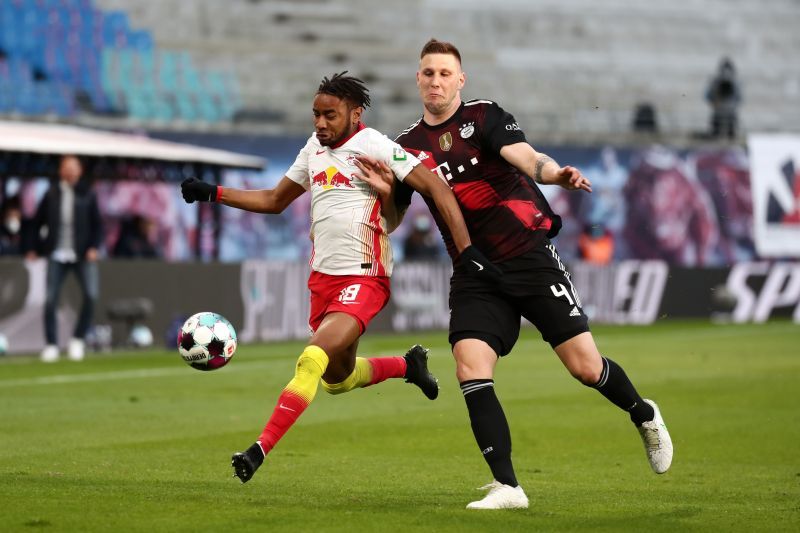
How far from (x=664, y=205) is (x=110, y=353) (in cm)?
1622

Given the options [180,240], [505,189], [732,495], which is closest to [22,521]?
[505,189]

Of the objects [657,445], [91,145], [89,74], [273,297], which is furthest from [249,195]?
[89,74]

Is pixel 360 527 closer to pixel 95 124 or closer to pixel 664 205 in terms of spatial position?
pixel 95 124

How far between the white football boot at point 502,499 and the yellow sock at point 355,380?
6.16ft

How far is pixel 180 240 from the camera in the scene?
2672 cm

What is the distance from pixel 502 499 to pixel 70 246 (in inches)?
482

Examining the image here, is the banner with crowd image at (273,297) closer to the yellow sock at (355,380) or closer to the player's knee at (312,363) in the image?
the yellow sock at (355,380)

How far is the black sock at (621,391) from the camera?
7.86 metres

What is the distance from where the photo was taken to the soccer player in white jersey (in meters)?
7.77

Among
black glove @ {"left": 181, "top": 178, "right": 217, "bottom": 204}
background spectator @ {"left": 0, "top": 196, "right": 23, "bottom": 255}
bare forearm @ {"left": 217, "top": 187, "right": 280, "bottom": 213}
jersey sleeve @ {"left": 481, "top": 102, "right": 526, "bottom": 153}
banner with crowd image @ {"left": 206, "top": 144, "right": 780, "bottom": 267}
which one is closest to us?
jersey sleeve @ {"left": 481, "top": 102, "right": 526, "bottom": 153}

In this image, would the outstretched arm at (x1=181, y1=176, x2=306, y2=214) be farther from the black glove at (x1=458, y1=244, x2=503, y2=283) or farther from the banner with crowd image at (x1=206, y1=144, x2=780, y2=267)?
the banner with crowd image at (x1=206, y1=144, x2=780, y2=267)

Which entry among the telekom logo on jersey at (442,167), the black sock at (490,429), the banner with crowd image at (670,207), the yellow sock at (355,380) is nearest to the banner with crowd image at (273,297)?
the banner with crowd image at (670,207)

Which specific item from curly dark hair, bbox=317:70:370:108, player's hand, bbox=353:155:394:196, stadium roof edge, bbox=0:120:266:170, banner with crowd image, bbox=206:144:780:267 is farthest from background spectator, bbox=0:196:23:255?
player's hand, bbox=353:155:394:196

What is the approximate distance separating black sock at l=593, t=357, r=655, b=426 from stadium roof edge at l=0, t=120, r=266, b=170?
49.4 feet
